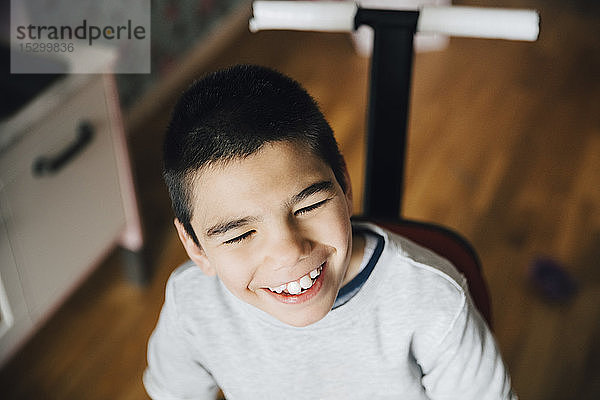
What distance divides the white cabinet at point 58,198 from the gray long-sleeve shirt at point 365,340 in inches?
19.6

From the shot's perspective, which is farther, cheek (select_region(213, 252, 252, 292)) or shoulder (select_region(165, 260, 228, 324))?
shoulder (select_region(165, 260, 228, 324))

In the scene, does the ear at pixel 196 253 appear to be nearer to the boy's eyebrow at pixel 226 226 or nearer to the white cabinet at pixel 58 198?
the boy's eyebrow at pixel 226 226

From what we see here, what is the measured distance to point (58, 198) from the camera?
4.44 ft

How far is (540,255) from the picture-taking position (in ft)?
5.81

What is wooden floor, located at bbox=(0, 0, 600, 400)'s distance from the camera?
5.09 ft

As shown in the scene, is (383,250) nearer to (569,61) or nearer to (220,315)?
(220,315)

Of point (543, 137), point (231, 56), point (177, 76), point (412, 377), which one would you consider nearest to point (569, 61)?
point (543, 137)

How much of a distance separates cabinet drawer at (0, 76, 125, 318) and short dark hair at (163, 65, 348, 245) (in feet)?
2.01

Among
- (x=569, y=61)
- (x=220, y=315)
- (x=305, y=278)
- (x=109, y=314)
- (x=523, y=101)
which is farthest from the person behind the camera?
(x=569, y=61)

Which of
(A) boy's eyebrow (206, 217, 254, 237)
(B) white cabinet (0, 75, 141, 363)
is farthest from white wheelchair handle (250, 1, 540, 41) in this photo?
(B) white cabinet (0, 75, 141, 363)

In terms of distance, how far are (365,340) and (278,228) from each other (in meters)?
0.21

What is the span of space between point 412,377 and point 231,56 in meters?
1.92

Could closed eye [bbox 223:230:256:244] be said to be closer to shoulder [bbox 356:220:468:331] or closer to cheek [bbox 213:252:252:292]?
cheek [bbox 213:252:252:292]

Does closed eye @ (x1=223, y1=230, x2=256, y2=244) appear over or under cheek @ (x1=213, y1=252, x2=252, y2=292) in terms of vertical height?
over
